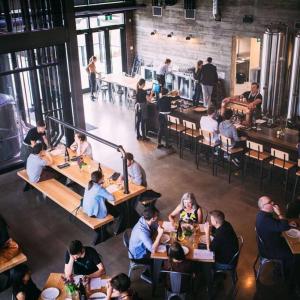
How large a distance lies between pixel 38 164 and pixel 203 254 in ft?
13.0

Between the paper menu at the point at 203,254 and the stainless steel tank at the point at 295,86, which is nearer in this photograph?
the paper menu at the point at 203,254

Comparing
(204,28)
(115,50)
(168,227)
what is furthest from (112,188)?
(115,50)

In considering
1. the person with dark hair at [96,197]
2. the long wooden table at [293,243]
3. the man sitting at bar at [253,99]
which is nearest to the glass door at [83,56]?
the man sitting at bar at [253,99]

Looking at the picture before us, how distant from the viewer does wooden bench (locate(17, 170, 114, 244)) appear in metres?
7.30

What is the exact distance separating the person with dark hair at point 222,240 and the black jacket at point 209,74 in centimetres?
845

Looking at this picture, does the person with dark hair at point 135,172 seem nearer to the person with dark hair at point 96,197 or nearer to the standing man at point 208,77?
the person with dark hair at point 96,197

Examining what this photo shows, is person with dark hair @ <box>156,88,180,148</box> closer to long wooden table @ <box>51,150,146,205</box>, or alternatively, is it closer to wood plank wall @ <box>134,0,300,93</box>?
long wooden table @ <box>51,150,146,205</box>

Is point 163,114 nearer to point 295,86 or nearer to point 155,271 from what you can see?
point 295,86

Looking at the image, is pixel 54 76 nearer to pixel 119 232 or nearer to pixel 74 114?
pixel 74 114

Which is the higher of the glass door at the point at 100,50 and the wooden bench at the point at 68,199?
the glass door at the point at 100,50

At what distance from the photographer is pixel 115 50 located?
17609mm

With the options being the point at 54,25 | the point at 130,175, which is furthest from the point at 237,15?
the point at 130,175

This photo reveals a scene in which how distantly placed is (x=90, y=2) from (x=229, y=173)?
9344mm

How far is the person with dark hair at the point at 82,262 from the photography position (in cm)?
565
